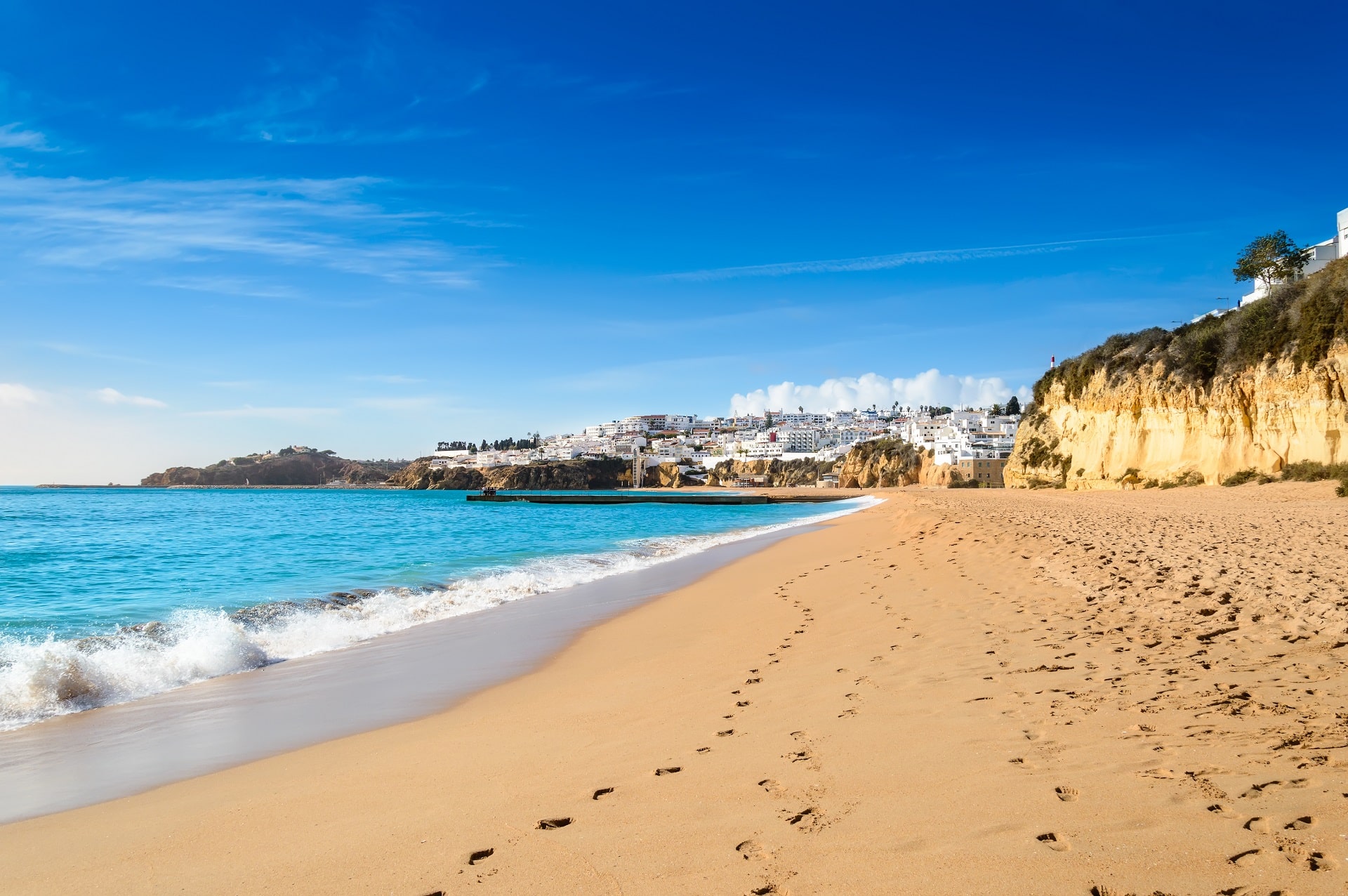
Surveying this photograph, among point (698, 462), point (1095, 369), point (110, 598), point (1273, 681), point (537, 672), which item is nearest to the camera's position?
point (1273, 681)

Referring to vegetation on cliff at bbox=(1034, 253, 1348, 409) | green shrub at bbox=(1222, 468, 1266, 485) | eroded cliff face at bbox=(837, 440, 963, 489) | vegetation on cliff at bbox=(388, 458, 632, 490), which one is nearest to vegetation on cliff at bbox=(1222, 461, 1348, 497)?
green shrub at bbox=(1222, 468, 1266, 485)

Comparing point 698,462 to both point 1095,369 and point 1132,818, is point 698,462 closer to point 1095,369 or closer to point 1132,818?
point 1095,369

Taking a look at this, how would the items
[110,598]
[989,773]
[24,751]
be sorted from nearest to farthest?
[989,773]
[24,751]
[110,598]

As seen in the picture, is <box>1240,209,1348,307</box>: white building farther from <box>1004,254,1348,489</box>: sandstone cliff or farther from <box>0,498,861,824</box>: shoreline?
<box>0,498,861,824</box>: shoreline

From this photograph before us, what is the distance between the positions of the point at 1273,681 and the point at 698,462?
5797 inches

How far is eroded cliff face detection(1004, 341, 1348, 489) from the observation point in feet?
84.0

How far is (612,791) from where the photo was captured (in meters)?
3.66

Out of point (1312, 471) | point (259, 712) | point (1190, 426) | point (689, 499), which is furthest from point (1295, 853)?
point (689, 499)

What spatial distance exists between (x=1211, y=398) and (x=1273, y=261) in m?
19.4

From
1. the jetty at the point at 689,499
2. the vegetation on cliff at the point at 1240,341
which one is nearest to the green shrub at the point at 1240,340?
the vegetation on cliff at the point at 1240,341

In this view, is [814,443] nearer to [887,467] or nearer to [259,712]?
Result: [887,467]

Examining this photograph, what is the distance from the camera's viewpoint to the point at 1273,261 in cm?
4366

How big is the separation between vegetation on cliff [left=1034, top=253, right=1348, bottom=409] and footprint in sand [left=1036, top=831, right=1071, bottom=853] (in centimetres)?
3065

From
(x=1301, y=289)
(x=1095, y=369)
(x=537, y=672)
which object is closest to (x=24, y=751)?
(x=537, y=672)
